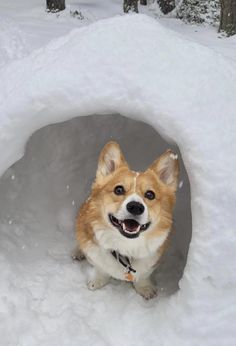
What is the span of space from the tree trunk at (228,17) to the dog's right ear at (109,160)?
4870mm

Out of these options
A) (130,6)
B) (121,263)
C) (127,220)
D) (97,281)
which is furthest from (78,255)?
(130,6)

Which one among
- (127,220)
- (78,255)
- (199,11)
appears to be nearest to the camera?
(127,220)

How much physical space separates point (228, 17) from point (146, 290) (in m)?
5.57

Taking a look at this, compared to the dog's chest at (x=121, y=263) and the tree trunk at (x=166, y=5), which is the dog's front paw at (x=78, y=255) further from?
the tree trunk at (x=166, y=5)

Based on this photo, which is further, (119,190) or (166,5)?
(166,5)

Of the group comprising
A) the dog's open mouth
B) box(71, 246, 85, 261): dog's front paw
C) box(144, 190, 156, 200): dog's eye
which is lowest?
box(71, 246, 85, 261): dog's front paw

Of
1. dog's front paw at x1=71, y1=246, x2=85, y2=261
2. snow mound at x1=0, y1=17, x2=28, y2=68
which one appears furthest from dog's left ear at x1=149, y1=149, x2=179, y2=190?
snow mound at x1=0, y1=17, x2=28, y2=68

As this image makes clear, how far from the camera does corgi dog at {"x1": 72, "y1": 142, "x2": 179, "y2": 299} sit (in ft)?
11.4

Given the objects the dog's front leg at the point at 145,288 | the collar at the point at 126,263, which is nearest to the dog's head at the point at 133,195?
the collar at the point at 126,263

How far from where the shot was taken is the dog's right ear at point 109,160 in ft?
12.3

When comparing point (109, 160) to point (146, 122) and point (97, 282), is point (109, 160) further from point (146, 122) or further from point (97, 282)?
point (97, 282)

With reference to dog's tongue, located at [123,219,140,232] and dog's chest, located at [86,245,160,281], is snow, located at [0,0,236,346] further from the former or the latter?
dog's tongue, located at [123,219,140,232]

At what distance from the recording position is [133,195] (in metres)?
3.37

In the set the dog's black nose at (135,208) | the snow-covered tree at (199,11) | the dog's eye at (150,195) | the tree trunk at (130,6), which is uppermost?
the dog's black nose at (135,208)
